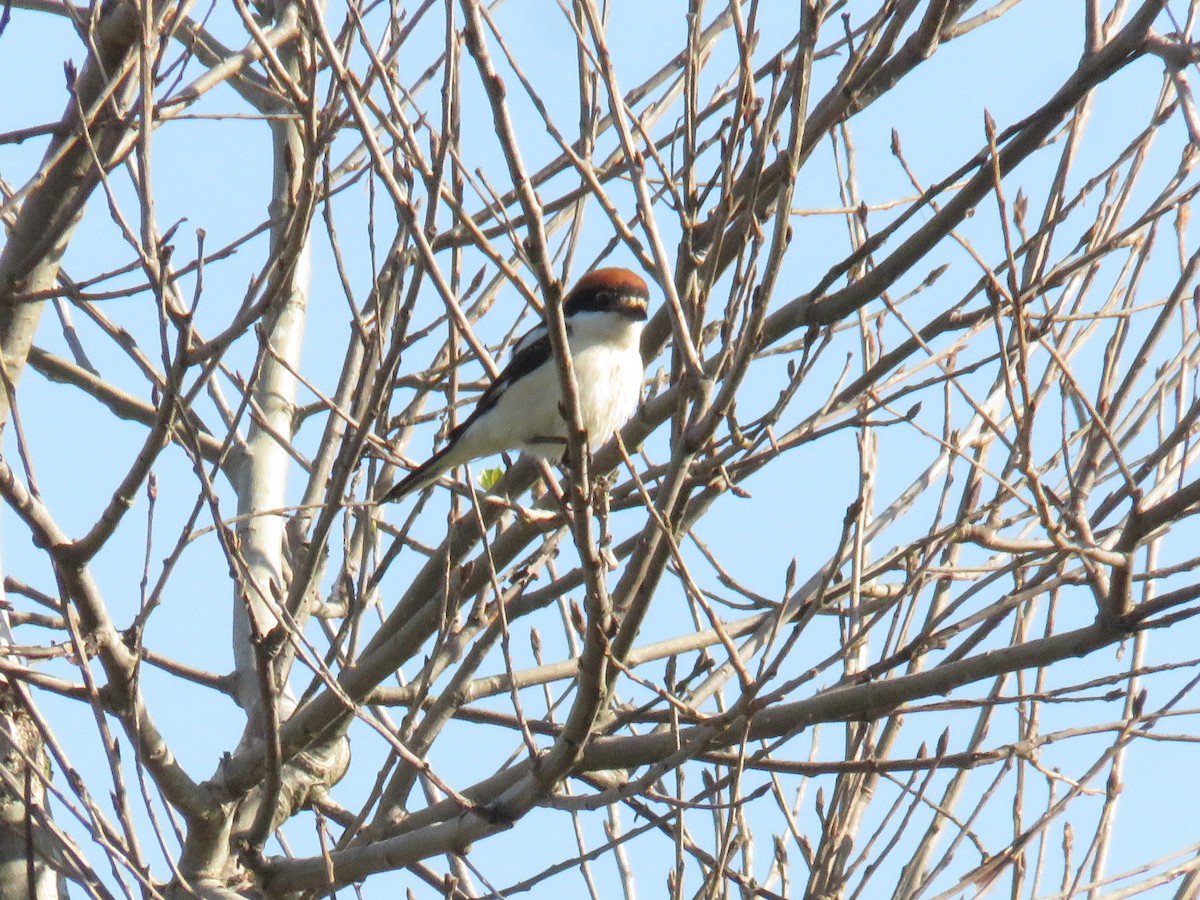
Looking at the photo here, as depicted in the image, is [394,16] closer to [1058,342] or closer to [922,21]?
[922,21]

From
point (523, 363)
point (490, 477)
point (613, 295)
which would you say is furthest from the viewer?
point (613, 295)

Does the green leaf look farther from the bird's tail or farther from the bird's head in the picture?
the bird's head

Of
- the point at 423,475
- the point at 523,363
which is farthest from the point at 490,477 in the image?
the point at 523,363

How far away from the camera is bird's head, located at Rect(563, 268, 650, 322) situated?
220 inches

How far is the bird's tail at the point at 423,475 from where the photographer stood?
15.6 feet

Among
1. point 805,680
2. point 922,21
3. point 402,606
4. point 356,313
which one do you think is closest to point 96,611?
point 402,606

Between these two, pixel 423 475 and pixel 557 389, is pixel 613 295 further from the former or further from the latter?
pixel 423 475

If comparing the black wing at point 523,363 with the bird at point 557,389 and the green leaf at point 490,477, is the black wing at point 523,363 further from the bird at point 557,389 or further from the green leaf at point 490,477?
the green leaf at point 490,477

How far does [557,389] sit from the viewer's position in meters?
5.05

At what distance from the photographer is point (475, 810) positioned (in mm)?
3006

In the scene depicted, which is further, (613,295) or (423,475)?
(613,295)

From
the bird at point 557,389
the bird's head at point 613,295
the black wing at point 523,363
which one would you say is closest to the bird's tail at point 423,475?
the bird at point 557,389

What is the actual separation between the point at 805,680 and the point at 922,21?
5.12 ft

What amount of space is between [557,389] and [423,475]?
0.60m
